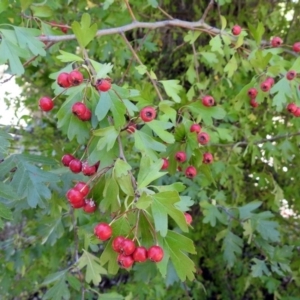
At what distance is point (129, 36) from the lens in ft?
11.1

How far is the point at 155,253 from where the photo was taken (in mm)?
1038

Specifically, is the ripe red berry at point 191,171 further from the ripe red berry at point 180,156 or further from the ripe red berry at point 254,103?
the ripe red berry at point 254,103

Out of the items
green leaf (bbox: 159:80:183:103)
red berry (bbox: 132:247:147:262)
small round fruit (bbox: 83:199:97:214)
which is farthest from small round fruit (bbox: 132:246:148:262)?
green leaf (bbox: 159:80:183:103)

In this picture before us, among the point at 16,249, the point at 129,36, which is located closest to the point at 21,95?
the point at 129,36

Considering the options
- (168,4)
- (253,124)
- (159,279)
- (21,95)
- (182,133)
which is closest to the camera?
(182,133)

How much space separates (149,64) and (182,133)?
5.91 ft

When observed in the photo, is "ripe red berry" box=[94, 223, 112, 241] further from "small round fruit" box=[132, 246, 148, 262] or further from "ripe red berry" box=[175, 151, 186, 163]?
"ripe red berry" box=[175, 151, 186, 163]

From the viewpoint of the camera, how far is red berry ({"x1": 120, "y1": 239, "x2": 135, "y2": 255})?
104 cm

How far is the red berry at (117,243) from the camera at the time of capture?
3.46 feet

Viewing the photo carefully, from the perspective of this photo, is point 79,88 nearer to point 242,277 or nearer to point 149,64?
point 149,64

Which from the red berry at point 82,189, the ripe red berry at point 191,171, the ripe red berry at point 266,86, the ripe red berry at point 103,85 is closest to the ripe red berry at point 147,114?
the ripe red berry at point 103,85

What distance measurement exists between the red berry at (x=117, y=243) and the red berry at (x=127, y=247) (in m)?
0.01

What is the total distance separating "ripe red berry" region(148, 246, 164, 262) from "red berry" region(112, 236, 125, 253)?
0.07 m

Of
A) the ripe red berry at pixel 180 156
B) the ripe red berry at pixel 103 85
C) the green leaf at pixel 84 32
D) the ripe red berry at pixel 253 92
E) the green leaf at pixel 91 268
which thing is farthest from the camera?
the ripe red berry at pixel 253 92
